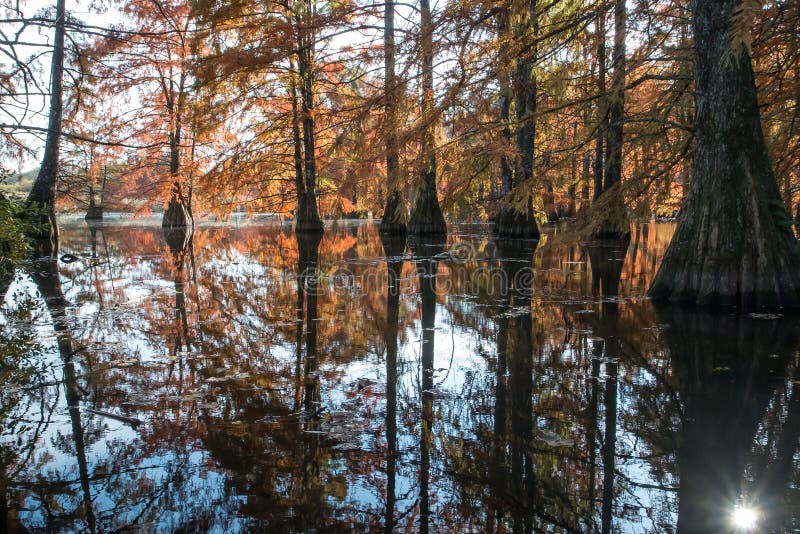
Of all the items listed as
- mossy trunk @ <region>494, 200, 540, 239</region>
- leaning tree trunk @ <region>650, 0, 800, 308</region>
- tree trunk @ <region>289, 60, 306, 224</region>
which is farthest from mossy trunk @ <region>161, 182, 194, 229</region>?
leaning tree trunk @ <region>650, 0, 800, 308</region>

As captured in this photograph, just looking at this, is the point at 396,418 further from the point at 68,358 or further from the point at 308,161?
the point at 308,161

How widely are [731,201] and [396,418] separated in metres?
4.43

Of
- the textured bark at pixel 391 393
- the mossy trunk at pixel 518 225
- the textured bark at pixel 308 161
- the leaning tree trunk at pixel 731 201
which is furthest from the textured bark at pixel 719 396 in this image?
the textured bark at pixel 308 161

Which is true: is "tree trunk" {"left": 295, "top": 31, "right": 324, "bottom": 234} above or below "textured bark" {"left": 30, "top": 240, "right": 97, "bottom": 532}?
above

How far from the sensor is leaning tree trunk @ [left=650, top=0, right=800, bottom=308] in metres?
5.00

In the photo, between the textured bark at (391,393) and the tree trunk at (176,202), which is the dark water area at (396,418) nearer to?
the textured bark at (391,393)

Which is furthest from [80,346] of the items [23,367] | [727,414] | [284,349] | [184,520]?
[727,414]

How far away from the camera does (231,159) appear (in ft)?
44.7

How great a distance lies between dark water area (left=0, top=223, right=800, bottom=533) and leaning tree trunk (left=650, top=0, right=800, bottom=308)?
19.5 inches

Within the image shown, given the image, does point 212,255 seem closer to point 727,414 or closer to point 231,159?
point 231,159

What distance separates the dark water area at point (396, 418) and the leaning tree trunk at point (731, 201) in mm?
495

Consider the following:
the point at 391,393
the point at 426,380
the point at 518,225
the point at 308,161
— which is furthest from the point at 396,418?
the point at 518,225

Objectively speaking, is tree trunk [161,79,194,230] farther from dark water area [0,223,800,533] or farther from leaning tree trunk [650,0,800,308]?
leaning tree trunk [650,0,800,308]

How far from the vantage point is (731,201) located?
16.9 ft
